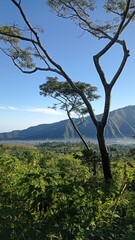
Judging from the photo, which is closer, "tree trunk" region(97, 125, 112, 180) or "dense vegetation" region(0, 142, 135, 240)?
"dense vegetation" region(0, 142, 135, 240)

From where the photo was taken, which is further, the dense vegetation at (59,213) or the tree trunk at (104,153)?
the tree trunk at (104,153)

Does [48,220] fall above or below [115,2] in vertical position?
below

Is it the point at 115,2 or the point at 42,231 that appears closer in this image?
the point at 42,231

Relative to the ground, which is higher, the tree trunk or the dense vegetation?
the tree trunk

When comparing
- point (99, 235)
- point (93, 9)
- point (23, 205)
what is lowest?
point (99, 235)

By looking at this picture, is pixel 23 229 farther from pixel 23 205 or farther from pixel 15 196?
pixel 15 196

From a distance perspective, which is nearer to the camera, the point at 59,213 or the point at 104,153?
the point at 59,213

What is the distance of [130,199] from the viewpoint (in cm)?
488

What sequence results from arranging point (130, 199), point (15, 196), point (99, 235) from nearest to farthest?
point (99, 235), point (15, 196), point (130, 199)

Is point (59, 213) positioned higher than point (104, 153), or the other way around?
point (104, 153)

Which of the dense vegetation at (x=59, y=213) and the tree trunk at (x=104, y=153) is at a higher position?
the tree trunk at (x=104, y=153)

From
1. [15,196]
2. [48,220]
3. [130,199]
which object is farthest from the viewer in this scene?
[130,199]

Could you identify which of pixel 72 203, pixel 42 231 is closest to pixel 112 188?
pixel 72 203

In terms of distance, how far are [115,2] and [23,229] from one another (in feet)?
29.8
